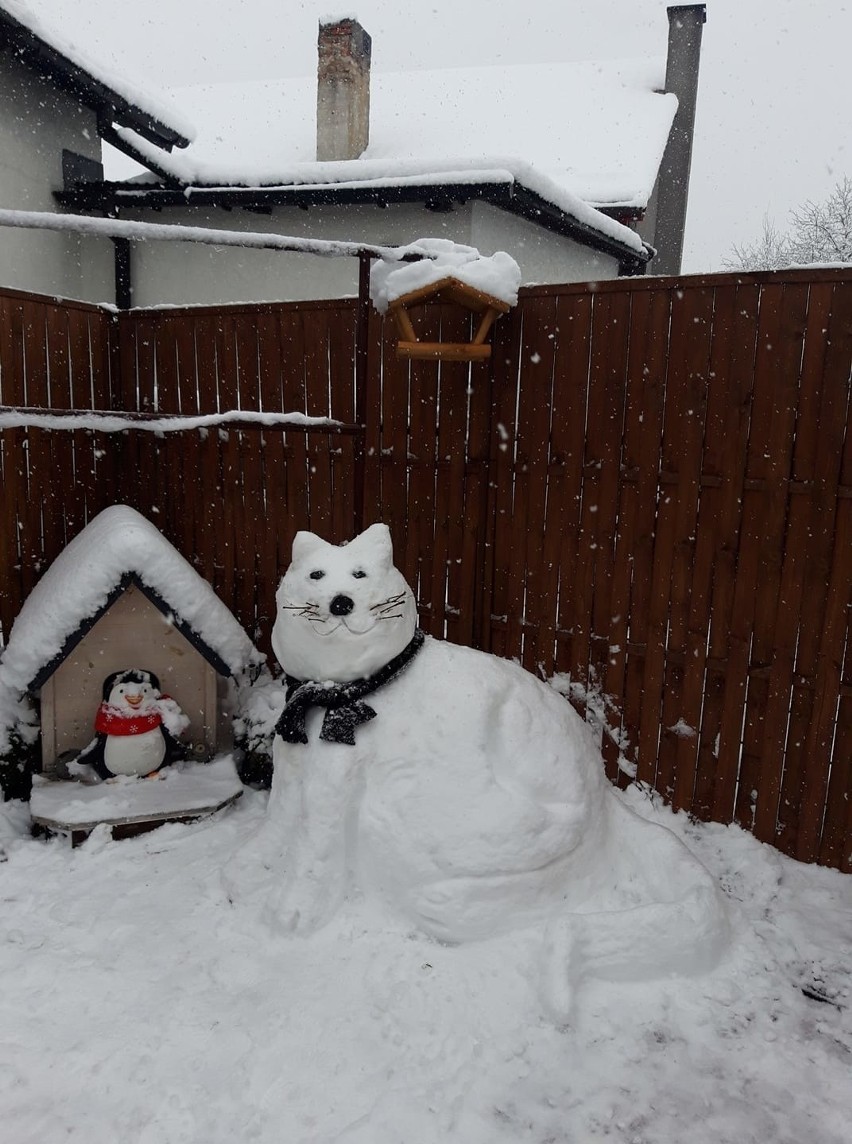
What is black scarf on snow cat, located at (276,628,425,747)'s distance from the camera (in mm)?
3588

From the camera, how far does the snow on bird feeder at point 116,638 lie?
4.35 meters

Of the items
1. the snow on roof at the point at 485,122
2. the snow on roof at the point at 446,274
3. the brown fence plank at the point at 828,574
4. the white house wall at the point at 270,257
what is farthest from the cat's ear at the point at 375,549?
the snow on roof at the point at 485,122

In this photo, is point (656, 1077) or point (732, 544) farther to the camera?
point (732, 544)

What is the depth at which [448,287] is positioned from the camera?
397 cm

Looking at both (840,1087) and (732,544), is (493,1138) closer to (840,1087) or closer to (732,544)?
(840,1087)

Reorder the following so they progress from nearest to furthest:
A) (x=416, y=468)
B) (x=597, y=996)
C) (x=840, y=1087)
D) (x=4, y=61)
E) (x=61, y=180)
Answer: (x=840, y=1087) → (x=597, y=996) → (x=416, y=468) → (x=4, y=61) → (x=61, y=180)

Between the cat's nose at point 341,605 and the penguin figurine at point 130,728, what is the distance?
1.63m

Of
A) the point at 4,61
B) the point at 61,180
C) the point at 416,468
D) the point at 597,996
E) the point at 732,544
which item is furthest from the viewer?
the point at 61,180

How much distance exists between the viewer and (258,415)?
184 inches

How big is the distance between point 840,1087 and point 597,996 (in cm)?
87

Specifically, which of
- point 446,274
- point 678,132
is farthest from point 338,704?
point 678,132

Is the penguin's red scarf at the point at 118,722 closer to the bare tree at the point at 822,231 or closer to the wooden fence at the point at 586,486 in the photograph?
the wooden fence at the point at 586,486

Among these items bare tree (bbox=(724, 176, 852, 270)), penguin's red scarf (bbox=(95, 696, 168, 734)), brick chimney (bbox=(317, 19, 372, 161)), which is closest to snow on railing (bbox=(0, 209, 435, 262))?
penguin's red scarf (bbox=(95, 696, 168, 734))

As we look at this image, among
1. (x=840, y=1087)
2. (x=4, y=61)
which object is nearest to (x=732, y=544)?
(x=840, y=1087)
